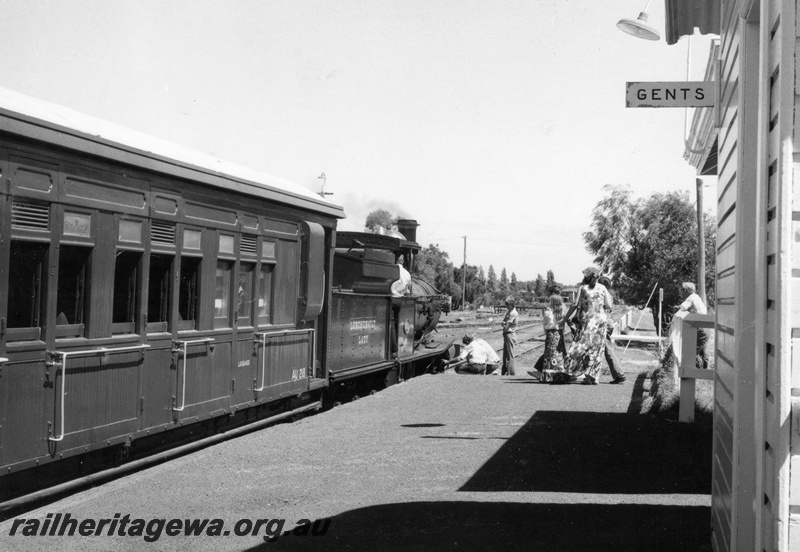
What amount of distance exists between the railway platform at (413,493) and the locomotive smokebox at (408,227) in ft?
27.0

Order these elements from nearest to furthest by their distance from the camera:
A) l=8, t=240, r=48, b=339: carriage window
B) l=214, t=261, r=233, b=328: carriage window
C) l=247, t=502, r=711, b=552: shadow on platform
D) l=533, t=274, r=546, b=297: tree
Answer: l=247, t=502, r=711, b=552: shadow on platform, l=8, t=240, r=48, b=339: carriage window, l=214, t=261, r=233, b=328: carriage window, l=533, t=274, r=546, b=297: tree

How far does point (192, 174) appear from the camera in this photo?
24.1 feet

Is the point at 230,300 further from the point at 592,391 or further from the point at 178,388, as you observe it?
the point at 592,391

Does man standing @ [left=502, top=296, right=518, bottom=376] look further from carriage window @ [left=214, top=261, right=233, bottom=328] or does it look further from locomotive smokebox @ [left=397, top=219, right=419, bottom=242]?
carriage window @ [left=214, top=261, right=233, bottom=328]

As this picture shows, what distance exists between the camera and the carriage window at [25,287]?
17.5 feet

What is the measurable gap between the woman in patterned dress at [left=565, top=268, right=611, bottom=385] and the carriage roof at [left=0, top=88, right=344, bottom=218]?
4548 millimetres

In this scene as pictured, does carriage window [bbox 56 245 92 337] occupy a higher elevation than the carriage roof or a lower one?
lower

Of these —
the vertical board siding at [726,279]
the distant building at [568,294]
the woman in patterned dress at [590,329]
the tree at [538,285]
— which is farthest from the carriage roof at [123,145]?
the tree at [538,285]

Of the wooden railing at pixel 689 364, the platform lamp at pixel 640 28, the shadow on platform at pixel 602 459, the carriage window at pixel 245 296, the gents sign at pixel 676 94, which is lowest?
the shadow on platform at pixel 602 459

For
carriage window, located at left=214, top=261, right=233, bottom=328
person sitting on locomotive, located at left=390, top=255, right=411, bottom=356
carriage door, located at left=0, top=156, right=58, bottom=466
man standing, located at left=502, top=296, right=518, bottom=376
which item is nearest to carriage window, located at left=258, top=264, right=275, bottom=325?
carriage window, located at left=214, top=261, right=233, bottom=328

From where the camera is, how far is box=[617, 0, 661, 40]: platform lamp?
21.1ft

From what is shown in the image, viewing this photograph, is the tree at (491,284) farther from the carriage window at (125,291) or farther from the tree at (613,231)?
the carriage window at (125,291)

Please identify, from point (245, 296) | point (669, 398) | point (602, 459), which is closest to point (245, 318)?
point (245, 296)

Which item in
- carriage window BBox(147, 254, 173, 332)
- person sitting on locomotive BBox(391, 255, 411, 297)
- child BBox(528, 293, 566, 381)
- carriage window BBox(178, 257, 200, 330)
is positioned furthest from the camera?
person sitting on locomotive BBox(391, 255, 411, 297)
